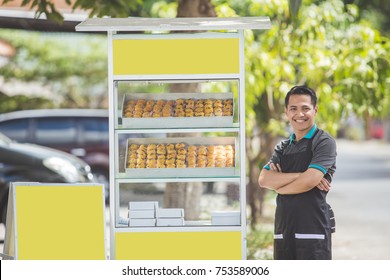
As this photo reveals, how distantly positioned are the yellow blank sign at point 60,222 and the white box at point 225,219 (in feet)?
2.99

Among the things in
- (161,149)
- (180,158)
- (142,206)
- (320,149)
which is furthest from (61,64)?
(320,149)

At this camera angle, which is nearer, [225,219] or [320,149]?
[320,149]

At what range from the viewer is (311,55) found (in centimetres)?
1297

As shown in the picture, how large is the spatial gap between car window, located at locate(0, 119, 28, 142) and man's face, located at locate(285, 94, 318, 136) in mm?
13093

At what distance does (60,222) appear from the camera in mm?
7434

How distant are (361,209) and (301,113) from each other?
12168 millimetres

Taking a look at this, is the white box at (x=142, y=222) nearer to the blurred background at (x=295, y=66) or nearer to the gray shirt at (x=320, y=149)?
the gray shirt at (x=320, y=149)

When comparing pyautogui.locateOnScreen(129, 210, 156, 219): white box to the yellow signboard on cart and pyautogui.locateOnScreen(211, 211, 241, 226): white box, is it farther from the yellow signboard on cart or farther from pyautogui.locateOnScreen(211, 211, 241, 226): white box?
pyautogui.locateOnScreen(211, 211, 241, 226): white box

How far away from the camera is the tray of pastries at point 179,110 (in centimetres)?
769

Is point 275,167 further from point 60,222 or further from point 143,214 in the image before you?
point 60,222

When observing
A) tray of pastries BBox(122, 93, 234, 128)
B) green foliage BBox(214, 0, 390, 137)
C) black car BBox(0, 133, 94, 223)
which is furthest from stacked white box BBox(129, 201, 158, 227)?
black car BBox(0, 133, 94, 223)

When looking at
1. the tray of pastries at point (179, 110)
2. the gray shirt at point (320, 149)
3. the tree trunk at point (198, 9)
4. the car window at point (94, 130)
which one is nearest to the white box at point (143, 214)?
the tray of pastries at point (179, 110)

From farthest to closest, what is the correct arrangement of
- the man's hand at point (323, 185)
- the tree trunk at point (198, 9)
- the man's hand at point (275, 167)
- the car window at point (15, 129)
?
1. the car window at point (15, 129)
2. the tree trunk at point (198, 9)
3. the man's hand at point (275, 167)
4. the man's hand at point (323, 185)

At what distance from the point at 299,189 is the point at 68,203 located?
6.45 ft
